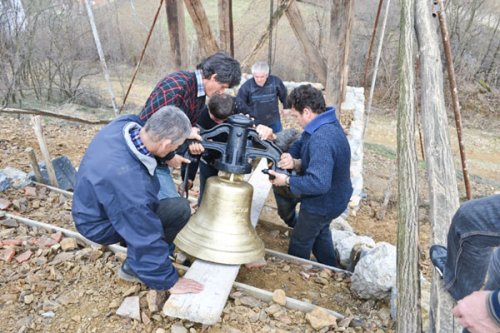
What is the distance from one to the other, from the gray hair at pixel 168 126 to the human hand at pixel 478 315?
5.09 feet

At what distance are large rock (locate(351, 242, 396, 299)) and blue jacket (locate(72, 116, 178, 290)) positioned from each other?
1287 millimetres

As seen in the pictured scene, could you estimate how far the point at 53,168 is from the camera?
4.52 m

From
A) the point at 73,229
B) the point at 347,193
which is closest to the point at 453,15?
the point at 347,193

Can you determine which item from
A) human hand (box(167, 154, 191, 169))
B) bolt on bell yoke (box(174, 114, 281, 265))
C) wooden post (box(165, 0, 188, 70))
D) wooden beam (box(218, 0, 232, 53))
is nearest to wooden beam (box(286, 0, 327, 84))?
wooden beam (box(218, 0, 232, 53))

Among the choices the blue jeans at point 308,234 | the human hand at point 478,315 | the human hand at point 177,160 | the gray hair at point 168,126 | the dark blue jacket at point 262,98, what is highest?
the gray hair at point 168,126

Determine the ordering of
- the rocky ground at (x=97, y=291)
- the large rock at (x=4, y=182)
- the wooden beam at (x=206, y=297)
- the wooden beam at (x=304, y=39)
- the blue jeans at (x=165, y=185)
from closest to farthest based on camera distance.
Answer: the wooden beam at (x=206, y=297)
the rocky ground at (x=97, y=291)
the blue jeans at (x=165, y=185)
the large rock at (x=4, y=182)
the wooden beam at (x=304, y=39)

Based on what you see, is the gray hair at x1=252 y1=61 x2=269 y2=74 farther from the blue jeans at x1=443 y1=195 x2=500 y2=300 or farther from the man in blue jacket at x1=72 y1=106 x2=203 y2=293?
the blue jeans at x1=443 y1=195 x2=500 y2=300

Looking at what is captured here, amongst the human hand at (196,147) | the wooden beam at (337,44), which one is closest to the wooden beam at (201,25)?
the wooden beam at (337,44)

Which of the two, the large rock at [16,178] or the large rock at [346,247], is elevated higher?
the large rock at [16,178]

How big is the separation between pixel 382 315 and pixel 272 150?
1.27 m

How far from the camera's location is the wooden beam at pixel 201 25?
15.6 feet

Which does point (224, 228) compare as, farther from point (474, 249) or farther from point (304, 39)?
point (304, 39)

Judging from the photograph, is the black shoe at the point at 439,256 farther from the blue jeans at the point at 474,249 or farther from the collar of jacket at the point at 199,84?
the collar of jacket at the point at 199,84

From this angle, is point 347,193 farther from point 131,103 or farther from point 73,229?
point 131,103
